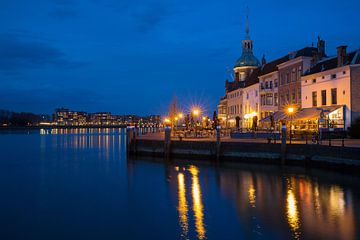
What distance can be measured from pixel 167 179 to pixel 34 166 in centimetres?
1932

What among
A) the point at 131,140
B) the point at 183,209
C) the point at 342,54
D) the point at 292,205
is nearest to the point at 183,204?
the point at 183,209

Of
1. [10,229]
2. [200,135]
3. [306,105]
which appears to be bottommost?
[10,229]

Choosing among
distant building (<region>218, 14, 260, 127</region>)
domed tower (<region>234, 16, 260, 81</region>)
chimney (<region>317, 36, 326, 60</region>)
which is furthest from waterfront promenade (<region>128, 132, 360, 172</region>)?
domed tower (<region>234, 16, 260, 81</region>)

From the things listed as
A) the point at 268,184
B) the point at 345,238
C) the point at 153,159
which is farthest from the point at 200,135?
the point at 345,238

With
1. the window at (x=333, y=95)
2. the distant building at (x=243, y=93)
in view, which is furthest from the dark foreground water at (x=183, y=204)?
the distant building at (x=243, y=93)

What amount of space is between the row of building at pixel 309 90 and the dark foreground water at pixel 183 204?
1145 centimetres

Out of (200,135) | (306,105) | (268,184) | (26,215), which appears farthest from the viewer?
(200,135)

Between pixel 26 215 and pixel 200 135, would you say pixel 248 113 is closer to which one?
pixel 200 135

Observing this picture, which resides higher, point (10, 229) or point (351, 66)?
point (351, 66)

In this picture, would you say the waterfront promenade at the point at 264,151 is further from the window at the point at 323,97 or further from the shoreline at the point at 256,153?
the window at the point at 323,97

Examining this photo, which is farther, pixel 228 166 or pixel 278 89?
pixel 278 89

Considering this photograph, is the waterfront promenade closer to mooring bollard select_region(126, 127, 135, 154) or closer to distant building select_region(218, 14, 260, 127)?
mooring bollard select_region(126, 127, 135, 154)

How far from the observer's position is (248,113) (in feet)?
222

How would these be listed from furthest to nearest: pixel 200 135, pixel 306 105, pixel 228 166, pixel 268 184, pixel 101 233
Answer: pixel 200 135, pixel 306 105, pixel 228 166, pixel 268 184, pixel 101 233
